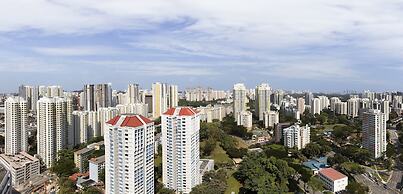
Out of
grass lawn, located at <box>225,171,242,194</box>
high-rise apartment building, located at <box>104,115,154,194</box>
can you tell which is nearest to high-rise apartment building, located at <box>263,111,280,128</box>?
grass lawn, located at <box>225,171,242,194</box>

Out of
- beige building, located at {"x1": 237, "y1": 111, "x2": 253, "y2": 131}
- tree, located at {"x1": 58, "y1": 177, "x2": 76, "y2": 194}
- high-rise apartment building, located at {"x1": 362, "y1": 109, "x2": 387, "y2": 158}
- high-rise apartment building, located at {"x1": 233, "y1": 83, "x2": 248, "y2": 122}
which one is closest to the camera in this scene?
tree, located at {"x1": 58, "y1": 177, "x2": 76, "y2": 194}

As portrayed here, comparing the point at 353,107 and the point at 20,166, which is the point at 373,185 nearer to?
the point at 20,166

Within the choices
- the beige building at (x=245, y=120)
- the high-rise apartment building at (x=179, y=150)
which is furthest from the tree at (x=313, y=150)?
the high-rise apartment building at (x=179, y=150)

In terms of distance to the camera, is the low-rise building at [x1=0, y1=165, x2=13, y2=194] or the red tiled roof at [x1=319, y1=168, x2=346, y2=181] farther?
the red tiled roof at [x1=319, y1=168, x2=346, y2=181]

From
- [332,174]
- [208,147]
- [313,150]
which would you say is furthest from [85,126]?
[332,174]

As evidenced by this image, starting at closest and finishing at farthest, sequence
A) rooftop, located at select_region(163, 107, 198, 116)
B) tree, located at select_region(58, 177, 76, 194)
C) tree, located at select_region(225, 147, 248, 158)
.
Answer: rooftop, located at select_region(163, 107, 198, 116) < tree, located at select_region(58, 177, 76, 194) < tree, located at select_region(225, 147, 248, 158)

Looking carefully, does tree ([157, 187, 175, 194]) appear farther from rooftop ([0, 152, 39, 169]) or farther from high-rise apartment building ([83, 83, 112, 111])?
high-rise apartment building ([83, 83, 112, 111])

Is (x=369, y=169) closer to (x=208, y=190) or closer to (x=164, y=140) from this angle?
(x=208, y=190)
